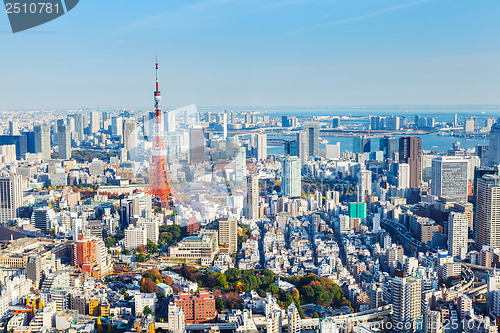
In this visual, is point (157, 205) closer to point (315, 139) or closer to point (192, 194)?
point (192, 194)

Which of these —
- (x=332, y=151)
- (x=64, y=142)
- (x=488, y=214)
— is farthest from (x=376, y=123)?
(x=488, y=214)

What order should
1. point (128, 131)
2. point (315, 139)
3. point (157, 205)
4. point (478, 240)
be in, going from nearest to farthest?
point (478, 240), point (157, 205), point (128, 131), point (315, 139)

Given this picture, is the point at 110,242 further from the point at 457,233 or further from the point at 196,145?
the point at 457,233

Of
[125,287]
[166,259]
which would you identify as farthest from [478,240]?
[125,287]

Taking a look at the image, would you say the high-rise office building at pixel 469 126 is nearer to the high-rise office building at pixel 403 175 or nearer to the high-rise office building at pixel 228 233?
the high-rise office building at pixel 403 175

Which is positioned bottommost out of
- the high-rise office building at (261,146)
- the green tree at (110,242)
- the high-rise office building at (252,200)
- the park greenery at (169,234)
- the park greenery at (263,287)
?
the park greenery at (263,287)

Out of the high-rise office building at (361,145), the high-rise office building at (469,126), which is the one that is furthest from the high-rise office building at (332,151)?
the high-rise office building at (469,126)
